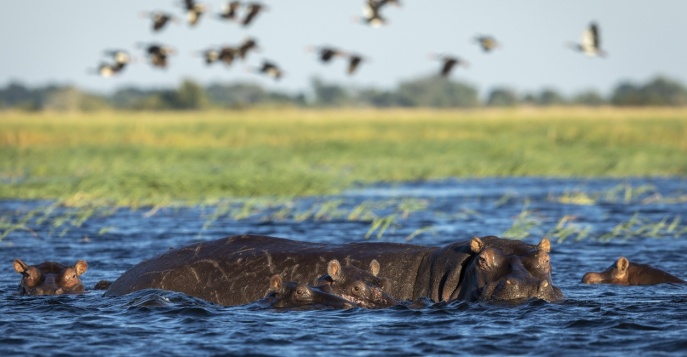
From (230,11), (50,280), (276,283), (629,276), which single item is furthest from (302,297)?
(230,11)

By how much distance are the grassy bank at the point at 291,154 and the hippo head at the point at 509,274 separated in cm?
1040

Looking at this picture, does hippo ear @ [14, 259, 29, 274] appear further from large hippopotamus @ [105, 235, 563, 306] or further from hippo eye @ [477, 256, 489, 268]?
hippo eye @ [477, 256, 489, 268]

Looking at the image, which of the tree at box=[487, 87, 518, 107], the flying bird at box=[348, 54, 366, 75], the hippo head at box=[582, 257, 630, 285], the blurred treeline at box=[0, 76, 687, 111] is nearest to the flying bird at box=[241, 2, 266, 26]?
the flying bird at box=[348, 54, 366, 75]

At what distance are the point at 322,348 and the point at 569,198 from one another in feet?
41.2

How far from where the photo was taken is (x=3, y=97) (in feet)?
380

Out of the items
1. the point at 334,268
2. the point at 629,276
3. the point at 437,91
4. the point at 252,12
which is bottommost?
the point at 629,276

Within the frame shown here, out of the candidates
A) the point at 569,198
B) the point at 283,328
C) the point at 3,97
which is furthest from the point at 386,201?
the point at 3,97

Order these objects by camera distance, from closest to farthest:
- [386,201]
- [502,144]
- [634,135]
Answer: [386,201] < [502,144] < [634,135]

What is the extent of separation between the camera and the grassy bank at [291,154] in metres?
19.8

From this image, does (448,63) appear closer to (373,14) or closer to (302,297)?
(373,14)

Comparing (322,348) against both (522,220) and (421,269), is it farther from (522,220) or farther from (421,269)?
(522,220)

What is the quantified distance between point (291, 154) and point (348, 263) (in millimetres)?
19719

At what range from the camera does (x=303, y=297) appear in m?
8.45

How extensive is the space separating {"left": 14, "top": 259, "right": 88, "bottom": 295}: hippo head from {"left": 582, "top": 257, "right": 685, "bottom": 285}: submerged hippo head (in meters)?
4.41
